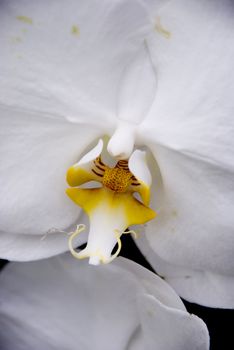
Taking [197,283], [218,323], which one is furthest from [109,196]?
[218,323]

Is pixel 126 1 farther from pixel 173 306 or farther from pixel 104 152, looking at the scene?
pixel 173 306

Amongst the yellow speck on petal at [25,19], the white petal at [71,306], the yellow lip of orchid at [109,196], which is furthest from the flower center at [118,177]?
the yellow speck on petal at [25,19]

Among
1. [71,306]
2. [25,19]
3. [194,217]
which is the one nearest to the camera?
[25,19]

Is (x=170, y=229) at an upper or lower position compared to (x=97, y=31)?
lower

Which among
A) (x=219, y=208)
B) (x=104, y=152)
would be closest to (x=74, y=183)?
(x=104, y=152)

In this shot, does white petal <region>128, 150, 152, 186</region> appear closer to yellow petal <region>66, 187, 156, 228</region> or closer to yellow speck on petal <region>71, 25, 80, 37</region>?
yellow petal <region>66, 187, 156, 228</region>

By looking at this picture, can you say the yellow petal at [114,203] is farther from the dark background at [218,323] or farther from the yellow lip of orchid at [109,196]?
the dark background at [218,323]

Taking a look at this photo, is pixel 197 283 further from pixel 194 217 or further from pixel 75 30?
pixel 75 30
